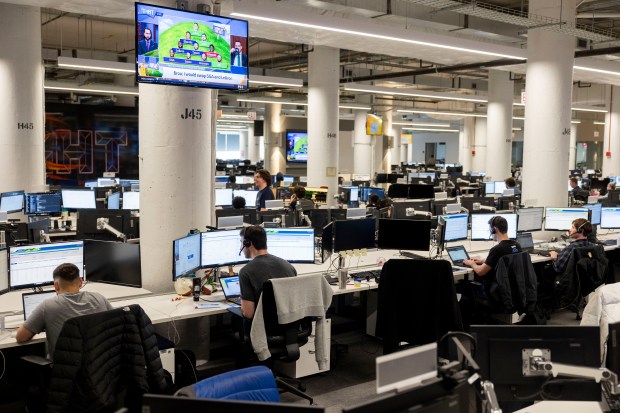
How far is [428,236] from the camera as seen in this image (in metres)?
6.84

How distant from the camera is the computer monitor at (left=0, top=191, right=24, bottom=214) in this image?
9273 millimetres

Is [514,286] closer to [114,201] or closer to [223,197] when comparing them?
[114,201]

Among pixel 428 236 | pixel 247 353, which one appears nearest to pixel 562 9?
pixel 428 236

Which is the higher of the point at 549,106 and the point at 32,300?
the point at 549,106

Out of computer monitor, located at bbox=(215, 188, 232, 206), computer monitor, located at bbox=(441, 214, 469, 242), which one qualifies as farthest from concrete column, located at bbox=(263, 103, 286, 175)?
computer monitor, located at bbox=(441, 214, 469, 242)

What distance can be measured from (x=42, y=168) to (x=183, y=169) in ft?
19.2

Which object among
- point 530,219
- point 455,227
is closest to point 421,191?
point 530,219

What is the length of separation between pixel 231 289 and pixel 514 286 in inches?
109

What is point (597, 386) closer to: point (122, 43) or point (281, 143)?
point (122, 43)

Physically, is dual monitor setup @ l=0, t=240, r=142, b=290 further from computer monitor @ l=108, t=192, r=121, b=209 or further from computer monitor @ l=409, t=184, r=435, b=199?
computer monitor @ l=409, t=184, r=435, b=199

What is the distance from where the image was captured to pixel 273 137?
24875 mm

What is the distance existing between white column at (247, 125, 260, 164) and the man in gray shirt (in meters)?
31.0

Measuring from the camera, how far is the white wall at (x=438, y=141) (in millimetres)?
43062

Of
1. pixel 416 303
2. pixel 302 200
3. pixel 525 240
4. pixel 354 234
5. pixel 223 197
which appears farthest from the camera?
pixel 223 197
